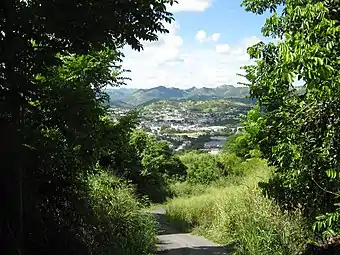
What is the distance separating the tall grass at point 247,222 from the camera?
31.0 ft

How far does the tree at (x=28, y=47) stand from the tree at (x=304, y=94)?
7.12 ft

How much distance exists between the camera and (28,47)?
5.12 metres

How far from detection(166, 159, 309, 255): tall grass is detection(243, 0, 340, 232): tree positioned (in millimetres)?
798

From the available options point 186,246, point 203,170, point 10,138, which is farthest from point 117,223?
point 203,170

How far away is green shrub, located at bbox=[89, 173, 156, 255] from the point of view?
878 cm

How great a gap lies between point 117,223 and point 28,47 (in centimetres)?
603

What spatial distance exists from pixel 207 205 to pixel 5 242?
11390 millimetres

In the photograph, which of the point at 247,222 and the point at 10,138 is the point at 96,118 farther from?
the point at 247,222

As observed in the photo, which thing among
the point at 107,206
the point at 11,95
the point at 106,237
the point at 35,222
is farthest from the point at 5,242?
the point at 107,206

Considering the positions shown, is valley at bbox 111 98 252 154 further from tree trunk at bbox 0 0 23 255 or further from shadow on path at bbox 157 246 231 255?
tree trunk at bbox 0 0 23 255

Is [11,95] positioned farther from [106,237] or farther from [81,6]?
[106,237]

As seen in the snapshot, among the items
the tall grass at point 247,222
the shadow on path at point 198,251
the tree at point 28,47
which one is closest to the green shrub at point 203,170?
the tall grass at point 247,222

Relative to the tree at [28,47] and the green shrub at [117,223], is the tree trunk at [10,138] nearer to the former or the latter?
the tree at [28,47]

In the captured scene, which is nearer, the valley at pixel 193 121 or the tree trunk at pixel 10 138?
the tree trunk at pixel 10 138
